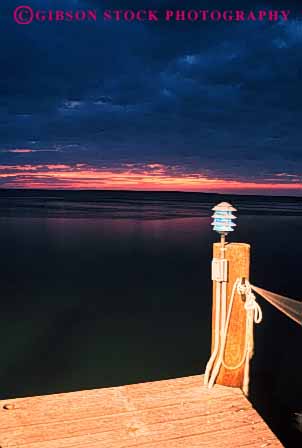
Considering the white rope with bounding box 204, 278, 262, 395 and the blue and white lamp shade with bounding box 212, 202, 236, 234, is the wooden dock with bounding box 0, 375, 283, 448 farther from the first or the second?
the blue and white lamp shade with bounding box 212, 202, 236, 234

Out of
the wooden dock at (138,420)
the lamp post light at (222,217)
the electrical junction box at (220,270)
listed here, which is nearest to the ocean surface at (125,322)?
the wooden dock at (138,420)

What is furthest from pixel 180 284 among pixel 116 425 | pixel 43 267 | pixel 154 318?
pixel 116 425

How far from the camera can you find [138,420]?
134 inches

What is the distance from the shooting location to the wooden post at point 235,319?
388 cm

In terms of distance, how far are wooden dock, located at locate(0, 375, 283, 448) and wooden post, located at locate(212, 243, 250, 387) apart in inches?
4.9

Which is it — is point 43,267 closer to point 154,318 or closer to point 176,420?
point 154,318

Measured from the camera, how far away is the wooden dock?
10.3ft

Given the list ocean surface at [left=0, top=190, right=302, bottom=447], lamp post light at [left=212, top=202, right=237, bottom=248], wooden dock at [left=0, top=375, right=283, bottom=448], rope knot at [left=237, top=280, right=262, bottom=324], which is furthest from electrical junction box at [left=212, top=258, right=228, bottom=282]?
ocean surface at [left=0, top=190, right=302, bottom=447]

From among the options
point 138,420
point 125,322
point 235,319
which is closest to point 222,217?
point 235,319

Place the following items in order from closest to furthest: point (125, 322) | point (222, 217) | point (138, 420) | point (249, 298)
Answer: point (138, 420) < point (249, 298) < point (222, 217) < point (125, 322)

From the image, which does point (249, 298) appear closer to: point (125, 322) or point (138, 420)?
point (138, 420)

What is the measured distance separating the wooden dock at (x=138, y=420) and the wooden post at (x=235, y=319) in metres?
0.12

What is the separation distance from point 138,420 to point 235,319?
1312 millimetres

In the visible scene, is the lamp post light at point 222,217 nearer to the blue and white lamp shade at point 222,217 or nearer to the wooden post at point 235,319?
the blue and white lamp shade at point 222,217
